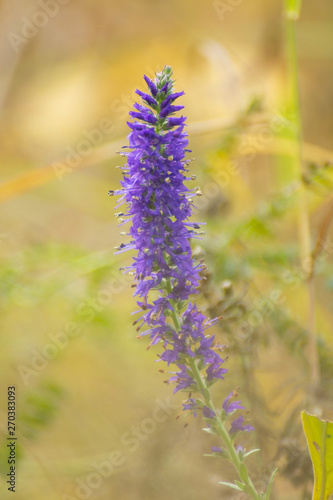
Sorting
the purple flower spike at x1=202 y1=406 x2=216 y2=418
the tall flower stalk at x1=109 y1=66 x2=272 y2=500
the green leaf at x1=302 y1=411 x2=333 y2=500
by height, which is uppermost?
the tall flower stalk at x1=109 y1=66 x2=272 y2=500

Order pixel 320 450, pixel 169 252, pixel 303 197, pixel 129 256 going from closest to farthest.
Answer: pixel 169 252 < pixel 320 450 < pixel 129 256 < pixel 303 197

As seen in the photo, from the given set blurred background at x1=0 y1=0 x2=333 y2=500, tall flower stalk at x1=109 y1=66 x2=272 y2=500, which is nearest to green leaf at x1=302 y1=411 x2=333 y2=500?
tall flower stalk at x1=109 y1=66 x2=272 y2=500

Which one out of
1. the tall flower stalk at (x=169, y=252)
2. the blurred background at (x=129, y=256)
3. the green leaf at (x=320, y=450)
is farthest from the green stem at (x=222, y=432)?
the blurred background at (x=129, y=256)

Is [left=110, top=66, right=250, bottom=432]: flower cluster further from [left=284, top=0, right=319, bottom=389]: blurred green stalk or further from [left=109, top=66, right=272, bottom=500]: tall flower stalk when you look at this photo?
[left=284, top=0, right=319, bottom=389]: blurred green stalk

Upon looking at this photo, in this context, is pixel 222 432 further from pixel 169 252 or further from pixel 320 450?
pixel 169 252

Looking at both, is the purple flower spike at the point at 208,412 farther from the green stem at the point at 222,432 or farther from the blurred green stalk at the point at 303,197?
the blurred green stalk at the point at 303,197

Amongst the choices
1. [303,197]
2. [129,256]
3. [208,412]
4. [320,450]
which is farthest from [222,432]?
[303,197]
